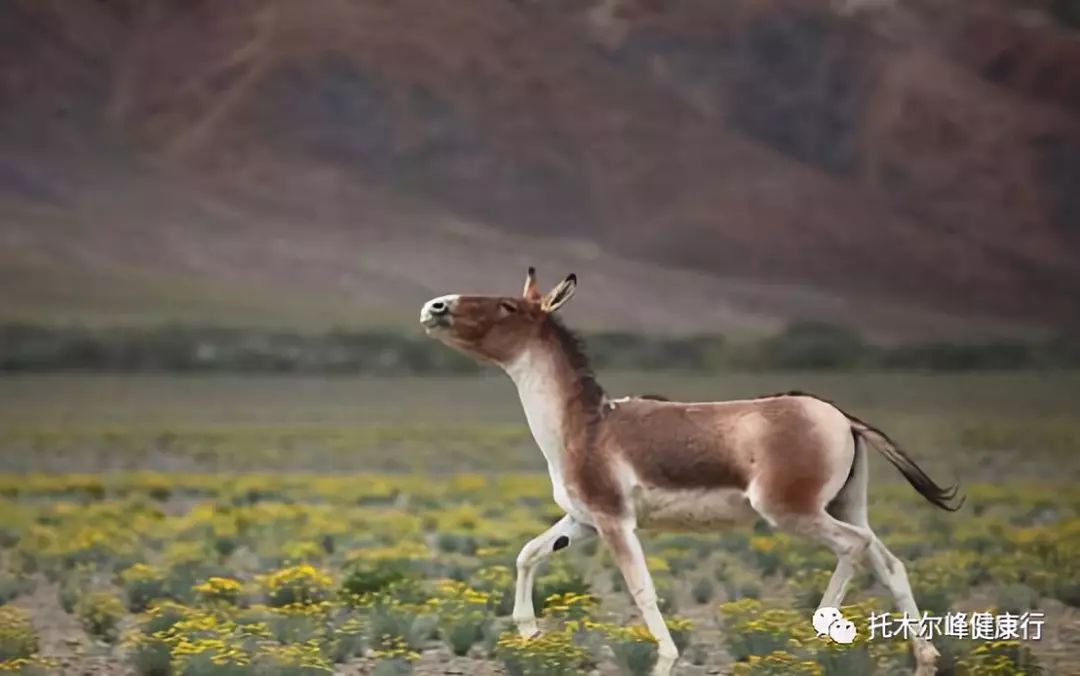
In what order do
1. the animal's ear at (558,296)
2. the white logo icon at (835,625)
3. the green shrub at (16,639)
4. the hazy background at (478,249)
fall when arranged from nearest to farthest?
the animal's ear at (558,296)
the white logo icon at (835,625)
the green shrub at (16,639)
the hazy background at (478,249)

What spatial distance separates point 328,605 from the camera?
4.84m

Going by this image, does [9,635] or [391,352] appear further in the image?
[391,352]

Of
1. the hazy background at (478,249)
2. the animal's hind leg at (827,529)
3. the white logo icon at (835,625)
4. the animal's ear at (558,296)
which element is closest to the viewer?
the animal's hind leg at (827,529)

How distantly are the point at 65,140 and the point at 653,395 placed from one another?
8.23 feet

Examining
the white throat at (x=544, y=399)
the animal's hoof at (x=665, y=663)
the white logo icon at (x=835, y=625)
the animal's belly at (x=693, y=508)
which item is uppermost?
the white throat at (x=544, y=399)

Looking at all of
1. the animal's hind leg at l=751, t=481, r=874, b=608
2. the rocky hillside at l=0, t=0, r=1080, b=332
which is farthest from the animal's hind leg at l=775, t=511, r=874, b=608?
the rocky hillside at l=0, t=0, r=1080, b=332

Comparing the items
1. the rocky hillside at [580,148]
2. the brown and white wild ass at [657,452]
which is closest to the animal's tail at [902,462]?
the brown and white wild ass at [657,452]

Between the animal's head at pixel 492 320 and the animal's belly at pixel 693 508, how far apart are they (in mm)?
649

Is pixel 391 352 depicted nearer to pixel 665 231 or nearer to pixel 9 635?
pixel 665 231

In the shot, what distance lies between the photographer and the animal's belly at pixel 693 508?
170 inches

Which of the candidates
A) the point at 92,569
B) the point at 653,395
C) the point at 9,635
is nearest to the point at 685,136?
the point at 653,395

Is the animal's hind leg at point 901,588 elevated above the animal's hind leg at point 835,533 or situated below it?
below

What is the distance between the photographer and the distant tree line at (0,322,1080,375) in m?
5.03

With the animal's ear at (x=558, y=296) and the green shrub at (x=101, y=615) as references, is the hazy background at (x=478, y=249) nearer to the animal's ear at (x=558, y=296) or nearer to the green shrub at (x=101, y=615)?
the green shrub at (x=101, y=615)
